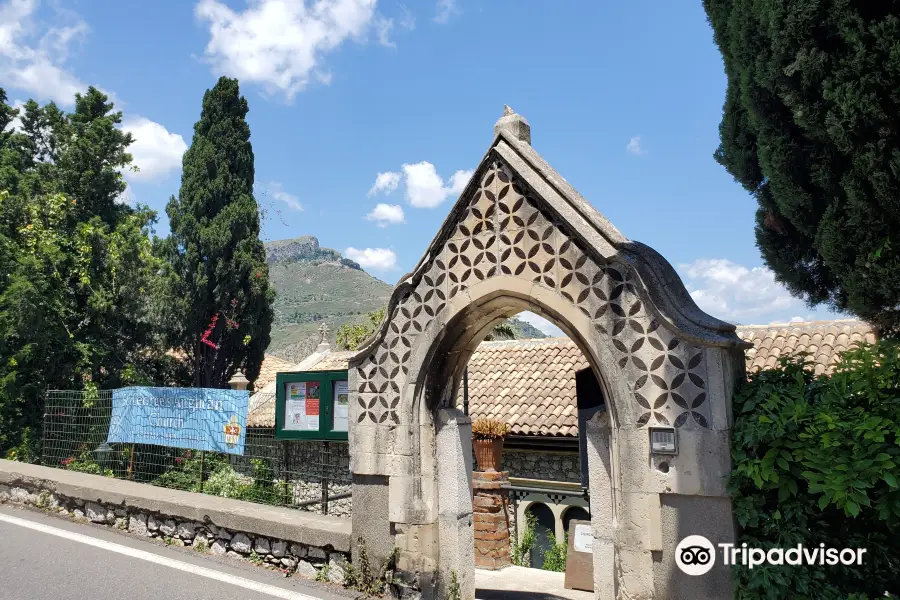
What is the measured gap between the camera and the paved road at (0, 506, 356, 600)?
5.58m

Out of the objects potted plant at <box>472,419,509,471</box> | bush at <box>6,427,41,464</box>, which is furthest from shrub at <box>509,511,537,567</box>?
bush at <box>6,427,41,464</box>

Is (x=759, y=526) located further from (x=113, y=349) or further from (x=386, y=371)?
(x=113, y=349)

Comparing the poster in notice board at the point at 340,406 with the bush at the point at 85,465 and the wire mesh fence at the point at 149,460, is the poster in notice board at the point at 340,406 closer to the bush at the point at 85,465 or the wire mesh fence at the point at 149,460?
the wire mesh fence at the point at 149,460

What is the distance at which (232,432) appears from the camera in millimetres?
9750

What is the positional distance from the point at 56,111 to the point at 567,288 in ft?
64.5

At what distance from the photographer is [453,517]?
5.50m

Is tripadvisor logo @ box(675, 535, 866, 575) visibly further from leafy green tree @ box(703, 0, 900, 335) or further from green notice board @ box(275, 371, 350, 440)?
green notice board @ box(275, 371, 350, 440)

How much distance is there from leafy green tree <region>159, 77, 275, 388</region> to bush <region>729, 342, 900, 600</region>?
1756 cm

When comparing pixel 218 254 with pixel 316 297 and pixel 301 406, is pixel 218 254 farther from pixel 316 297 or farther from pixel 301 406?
pixel 316 297

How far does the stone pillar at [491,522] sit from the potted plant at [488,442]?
1.91ft

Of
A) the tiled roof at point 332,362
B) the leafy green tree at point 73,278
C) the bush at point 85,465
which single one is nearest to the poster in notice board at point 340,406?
the bush at point 85,465

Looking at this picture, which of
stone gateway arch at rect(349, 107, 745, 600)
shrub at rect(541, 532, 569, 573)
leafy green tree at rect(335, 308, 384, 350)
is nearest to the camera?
stone gateway arch at rect(349, 107, 745, 600)

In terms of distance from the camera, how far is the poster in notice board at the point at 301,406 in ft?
37.9

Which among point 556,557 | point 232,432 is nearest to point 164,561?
point 232,432
